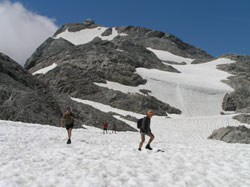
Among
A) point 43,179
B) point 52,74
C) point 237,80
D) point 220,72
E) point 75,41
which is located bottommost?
point 43,179

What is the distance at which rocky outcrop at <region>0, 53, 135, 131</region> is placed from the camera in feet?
64.8

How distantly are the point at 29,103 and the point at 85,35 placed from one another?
122m

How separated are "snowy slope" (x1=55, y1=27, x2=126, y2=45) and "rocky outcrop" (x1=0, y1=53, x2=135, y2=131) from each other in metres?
104

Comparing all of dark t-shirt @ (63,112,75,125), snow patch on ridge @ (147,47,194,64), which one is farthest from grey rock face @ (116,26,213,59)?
dark t-shirt @ (63,112,75,125)

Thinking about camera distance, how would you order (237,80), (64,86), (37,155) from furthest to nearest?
(237,80), (64,86), (37,155)

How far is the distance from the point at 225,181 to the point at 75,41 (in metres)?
130

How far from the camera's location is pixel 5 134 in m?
12.1

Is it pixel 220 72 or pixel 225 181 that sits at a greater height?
pixel 220 72

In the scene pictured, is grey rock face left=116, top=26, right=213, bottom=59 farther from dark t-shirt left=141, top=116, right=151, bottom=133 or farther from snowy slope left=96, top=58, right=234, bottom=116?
dark t-shirt left=141, top=116, right=151, bottom=133

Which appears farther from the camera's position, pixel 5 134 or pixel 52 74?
pixel 52 74

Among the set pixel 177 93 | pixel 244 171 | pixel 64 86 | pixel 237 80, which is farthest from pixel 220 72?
pixel 244 171

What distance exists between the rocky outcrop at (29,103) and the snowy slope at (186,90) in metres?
25.3

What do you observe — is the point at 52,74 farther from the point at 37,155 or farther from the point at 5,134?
the point at 37,155

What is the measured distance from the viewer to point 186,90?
2344 inches
